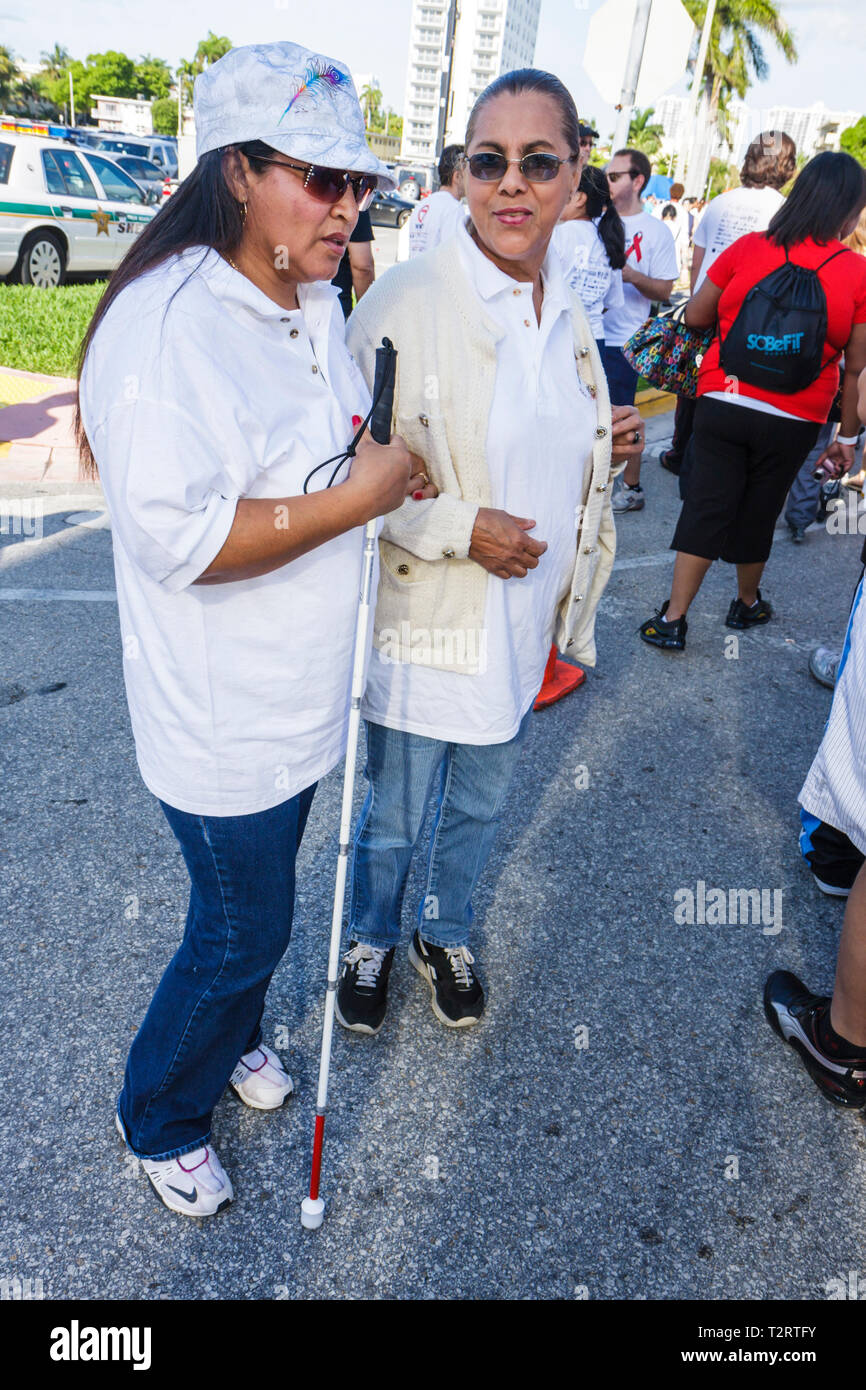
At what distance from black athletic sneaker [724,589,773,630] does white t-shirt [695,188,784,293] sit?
2107 mm

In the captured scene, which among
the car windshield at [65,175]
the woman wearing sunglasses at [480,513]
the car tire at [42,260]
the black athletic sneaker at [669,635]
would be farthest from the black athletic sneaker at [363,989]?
the car windshield at [65,175]

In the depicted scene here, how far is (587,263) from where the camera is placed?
5457mm

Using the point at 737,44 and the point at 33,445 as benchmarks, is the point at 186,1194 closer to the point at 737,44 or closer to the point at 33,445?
the point at 33,445

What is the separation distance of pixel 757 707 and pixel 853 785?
6.59 ft

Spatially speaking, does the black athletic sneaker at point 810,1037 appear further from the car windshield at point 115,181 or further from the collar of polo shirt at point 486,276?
the car windshield at point 115,181

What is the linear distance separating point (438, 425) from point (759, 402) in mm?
2853

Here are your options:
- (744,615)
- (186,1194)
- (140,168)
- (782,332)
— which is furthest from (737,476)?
(140,168)

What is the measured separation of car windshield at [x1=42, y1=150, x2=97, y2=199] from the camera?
12242 mm

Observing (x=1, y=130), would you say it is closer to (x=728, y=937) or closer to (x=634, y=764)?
(x=634, y=764)

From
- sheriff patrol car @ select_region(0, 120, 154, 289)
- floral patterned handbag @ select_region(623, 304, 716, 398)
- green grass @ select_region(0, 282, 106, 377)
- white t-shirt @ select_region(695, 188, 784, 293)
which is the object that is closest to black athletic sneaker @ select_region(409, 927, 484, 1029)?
floral patterned handbag @ select_region(623, 304, 716, 398)

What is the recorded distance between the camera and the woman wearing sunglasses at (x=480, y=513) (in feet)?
6.57

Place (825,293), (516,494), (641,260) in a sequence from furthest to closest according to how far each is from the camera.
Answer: (641,260) < (825,293) < (516,494)

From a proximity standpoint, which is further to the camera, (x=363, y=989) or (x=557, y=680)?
(x=557, y=680)

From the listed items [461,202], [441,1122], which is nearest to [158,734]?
[441,1122]
